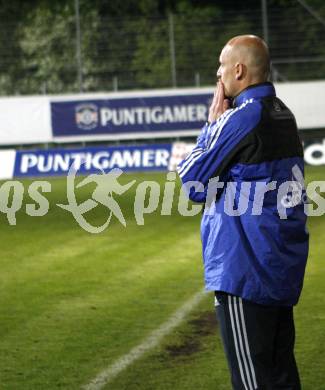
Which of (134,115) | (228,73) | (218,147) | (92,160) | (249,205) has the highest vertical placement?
(134,115)

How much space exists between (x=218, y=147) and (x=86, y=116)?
27.2 m

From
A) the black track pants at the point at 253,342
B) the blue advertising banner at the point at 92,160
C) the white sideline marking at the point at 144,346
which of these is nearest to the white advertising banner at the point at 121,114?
the blue advertising banner at the point at 92,160

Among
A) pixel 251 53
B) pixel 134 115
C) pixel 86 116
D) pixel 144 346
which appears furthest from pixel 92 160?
pixel 251 53

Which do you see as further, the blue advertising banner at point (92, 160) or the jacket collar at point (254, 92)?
the blue advertising banner at point (92, 160)

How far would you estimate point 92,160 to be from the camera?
99.6 ft

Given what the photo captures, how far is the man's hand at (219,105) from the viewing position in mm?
4844

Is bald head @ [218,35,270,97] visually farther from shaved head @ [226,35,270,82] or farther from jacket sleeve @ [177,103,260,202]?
jacket sleeve @ [177,103,260,202]

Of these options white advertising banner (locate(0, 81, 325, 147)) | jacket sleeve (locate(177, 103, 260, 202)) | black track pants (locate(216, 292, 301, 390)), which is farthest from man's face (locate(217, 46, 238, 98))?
white advertising banner (locate(0, 81, 325, 147))

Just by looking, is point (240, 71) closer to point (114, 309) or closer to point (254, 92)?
point (254, 92)

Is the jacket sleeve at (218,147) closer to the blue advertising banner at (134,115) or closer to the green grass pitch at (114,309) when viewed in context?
the green grass pitch at (114,309)

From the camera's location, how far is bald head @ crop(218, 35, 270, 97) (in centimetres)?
475

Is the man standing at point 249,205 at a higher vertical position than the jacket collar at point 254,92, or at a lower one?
lower

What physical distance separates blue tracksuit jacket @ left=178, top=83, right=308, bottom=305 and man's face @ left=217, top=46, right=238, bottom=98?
2.3 inches

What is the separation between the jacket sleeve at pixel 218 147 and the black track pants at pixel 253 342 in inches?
20.2
